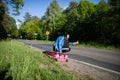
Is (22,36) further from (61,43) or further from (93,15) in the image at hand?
(61,43)

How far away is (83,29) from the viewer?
53938 millimetres

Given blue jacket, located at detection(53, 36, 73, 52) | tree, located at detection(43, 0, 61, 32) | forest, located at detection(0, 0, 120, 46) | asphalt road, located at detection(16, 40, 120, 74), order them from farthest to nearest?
tree, located at detection(43, 0, 61, 32)
forest, located at detection(0, 0, 120, 46)
blue jacket, located at detection(53, 36, 73, 52)
asphalt road, located at detection(16, 40, 120, 74)

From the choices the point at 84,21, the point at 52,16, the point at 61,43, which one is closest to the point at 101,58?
the point at 61,43

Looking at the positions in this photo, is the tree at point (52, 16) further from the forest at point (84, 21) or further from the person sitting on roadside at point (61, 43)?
the person sitting on roadside at point (61, 43)

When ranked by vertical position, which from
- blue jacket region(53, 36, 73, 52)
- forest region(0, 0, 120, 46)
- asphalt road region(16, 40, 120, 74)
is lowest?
asphalt road region(16, 40, 120, 74)

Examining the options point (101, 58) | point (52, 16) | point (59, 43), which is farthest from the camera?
point (52, 16)

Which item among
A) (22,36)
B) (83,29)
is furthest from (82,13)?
(22,36)

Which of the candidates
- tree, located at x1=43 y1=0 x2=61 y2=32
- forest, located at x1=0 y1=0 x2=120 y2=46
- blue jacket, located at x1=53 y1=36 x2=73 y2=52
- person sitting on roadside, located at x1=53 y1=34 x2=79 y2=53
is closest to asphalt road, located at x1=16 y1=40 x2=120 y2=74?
person sitting on roadside, located at x1=53 y1=34 x2=79 y2=53

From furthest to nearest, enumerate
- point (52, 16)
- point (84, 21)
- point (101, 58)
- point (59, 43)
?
point (52, 16)
point (84, 21)
point (101, 58)
point (59, 43)

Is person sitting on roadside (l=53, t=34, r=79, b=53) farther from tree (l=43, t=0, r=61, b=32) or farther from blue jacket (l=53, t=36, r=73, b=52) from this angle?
tree (l=43, t=0, r=61, b=32)

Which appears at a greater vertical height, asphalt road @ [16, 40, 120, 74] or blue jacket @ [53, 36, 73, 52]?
blue jacket @ [53, 36, 73, 52]

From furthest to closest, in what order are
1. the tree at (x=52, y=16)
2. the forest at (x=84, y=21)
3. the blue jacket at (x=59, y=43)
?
1. the tree at (x=52, y=16)
2. the forest at (x=84, y=21)
3. the blue jacket at (x=59, y=43)

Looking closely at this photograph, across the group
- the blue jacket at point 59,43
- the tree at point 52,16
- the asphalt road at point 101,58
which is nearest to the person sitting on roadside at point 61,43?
the blue jacket at point 59,43

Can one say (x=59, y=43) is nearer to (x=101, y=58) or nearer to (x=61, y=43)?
(x=61, y=43)
